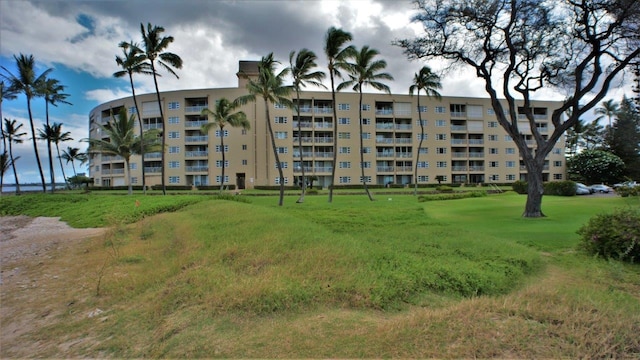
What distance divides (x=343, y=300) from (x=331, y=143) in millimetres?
47324

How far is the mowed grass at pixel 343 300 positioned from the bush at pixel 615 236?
0.50 m

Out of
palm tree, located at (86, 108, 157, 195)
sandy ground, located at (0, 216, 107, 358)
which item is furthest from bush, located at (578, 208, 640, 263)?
palm tree, located at (86, 108, 157, 195)

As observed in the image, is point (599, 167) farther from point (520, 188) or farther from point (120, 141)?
point (120, 141)

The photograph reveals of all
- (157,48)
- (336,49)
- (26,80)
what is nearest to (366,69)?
(336,49)

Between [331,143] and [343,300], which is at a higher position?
[331,143]

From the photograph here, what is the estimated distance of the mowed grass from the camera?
301 centimetres

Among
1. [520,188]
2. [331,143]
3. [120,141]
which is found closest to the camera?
[120,141]

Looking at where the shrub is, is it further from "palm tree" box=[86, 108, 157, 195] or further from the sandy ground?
"palm tree" box=[86, 108, 157, 195]

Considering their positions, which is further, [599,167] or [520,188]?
[599,167]

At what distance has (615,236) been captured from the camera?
682cm

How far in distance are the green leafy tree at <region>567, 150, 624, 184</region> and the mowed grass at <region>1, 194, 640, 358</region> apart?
47085 millimetres

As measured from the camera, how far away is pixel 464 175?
181 ft

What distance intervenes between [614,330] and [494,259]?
3.41 meters

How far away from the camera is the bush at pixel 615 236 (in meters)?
6.50
